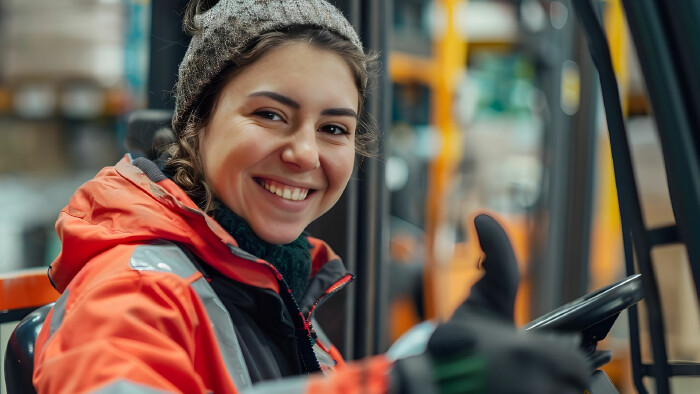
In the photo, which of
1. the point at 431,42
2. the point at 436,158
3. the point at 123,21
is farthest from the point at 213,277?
the point at 431,42

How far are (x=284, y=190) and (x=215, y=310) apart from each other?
25 centimetres

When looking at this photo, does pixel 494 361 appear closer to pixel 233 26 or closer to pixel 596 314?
pixel 596 314

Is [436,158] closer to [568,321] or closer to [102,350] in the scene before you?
[568,321]

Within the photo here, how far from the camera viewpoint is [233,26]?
1.18m

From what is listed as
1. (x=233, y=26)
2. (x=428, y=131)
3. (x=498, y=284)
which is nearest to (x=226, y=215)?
(x=233, y=26)

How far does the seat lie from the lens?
1.12 m

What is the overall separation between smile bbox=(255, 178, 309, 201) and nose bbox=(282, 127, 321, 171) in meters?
0.04

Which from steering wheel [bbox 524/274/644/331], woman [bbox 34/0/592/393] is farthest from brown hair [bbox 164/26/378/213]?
steering wheel [bbox 524/274/644/331]

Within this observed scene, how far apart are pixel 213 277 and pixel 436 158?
3.79 m

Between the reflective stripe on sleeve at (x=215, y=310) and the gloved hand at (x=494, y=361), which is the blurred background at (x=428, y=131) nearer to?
the reflective stripe on sleeve at (x=215, y=310)

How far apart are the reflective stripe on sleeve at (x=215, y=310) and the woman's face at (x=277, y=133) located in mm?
173

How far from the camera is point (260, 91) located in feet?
3.82

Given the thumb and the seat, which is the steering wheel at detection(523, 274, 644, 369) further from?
the seat

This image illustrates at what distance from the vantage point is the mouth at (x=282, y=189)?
1194 millimetres
